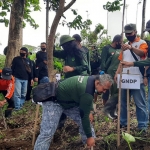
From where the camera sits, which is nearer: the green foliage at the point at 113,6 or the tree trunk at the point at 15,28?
the green foliage at the point at 113,6

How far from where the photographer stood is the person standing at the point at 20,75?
271 inches

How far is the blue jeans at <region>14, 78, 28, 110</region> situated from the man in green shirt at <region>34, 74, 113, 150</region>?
307 cm

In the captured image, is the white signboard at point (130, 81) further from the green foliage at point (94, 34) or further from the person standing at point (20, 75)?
the green foliage at point (94, 34)

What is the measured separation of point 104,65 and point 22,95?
2.61m

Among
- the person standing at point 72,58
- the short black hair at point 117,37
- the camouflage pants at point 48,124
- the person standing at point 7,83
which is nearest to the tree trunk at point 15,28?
the person standing at point 7,83

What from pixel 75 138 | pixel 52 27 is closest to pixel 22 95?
pixel 52 27

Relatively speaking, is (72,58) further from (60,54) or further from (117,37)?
(117,37)

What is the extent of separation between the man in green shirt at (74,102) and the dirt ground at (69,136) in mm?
674

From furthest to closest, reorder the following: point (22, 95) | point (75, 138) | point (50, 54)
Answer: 1. point (22, 95)
2. point (50, 54)
3. point (75, 138)

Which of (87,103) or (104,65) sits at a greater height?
(104,65)

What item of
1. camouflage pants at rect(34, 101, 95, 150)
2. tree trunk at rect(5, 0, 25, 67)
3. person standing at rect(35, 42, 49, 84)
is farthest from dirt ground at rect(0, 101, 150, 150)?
tree trunk at rect(5, 0, 25, 67)

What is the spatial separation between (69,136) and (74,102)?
4.37 ft

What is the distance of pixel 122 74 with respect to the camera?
13.8 ft

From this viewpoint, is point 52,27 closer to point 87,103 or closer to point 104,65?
point 104,65
